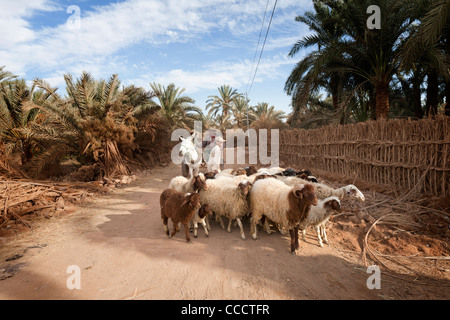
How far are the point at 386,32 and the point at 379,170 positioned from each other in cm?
710

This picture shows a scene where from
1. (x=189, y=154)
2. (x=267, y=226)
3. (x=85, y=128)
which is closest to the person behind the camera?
(x=267, y=226)

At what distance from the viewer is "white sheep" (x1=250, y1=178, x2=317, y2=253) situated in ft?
13.5

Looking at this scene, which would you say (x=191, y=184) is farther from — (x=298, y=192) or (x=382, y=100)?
(x=382, y=100)

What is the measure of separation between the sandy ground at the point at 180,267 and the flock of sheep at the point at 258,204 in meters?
0.37

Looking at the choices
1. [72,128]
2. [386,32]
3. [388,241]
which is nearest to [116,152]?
[72,128]

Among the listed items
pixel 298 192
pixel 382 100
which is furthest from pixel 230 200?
pixel 382 100

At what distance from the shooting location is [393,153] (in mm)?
7207

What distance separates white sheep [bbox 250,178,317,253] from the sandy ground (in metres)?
0.46

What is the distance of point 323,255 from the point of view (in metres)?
4.19

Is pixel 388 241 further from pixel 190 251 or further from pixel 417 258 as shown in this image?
pixel 190 251

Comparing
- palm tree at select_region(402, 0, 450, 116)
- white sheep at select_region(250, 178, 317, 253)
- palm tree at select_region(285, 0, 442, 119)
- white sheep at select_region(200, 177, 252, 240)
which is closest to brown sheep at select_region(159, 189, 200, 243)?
white sheep at select_region(200, 177, 252, 240)

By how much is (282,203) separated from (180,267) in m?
2.20

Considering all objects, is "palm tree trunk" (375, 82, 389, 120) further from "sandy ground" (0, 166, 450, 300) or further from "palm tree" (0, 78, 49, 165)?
"palm tree" (0, 78, 49, 165)

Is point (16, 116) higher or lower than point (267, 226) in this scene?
higher
